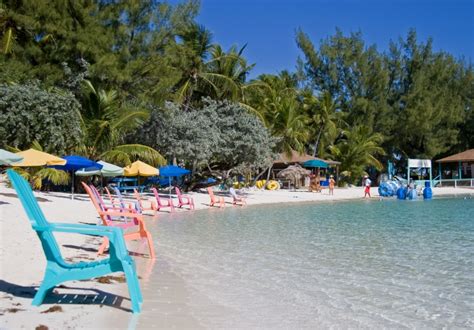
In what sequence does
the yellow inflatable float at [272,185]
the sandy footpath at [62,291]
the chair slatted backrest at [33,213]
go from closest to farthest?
the sandy footpath at [62,291], the chair slatted backrest at [33,213], the yellow inflatable float at [272,185]

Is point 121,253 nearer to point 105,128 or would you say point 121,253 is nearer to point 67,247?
point 67,247

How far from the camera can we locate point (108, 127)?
75.8ft

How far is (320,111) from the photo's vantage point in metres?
41.3

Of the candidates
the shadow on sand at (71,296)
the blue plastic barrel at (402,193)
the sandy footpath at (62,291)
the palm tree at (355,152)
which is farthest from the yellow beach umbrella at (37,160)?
the palm tree at (355,152)

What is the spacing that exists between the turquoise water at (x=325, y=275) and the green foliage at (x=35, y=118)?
10.3 meters

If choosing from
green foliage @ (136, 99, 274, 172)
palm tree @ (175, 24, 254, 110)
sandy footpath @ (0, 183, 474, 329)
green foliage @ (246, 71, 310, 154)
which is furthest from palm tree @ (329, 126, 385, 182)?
sandy footpath @ (0, 183, 474, 329)

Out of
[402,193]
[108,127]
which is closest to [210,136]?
[108,127]

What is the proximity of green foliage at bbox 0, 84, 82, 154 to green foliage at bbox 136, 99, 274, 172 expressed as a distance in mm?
4858

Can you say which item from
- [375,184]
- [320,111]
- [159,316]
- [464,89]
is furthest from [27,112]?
[464,89]

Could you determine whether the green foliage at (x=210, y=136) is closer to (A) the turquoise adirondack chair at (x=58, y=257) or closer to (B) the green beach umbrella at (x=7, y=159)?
(B) the green beach umbrella at (x=7, y=159)

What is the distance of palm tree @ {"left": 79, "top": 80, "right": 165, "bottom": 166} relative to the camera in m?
22.9

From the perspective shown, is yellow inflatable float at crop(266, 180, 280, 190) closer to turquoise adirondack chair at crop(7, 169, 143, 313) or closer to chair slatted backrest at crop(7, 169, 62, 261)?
turquoise adirondack chair at crop(7, 169, 143, 313)

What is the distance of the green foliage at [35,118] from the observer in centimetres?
1969

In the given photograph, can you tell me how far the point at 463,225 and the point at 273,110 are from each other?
2229 cm
